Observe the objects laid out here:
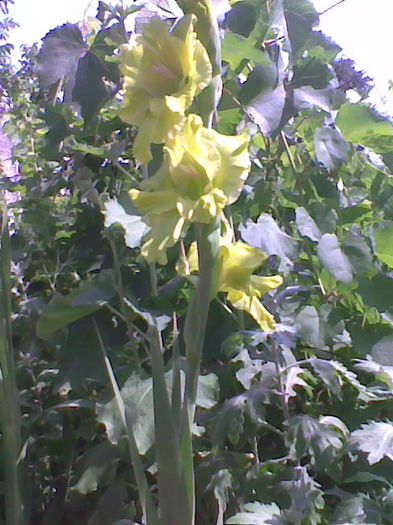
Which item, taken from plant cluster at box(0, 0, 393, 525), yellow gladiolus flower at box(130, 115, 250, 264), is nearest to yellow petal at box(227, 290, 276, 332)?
plant cluster at box(0, 0, 393, 525)

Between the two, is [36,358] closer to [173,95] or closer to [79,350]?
[79,350]

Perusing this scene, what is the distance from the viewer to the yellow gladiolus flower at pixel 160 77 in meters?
0.67

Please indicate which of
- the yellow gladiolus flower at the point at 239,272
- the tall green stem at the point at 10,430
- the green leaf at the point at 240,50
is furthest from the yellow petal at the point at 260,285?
the tall green stem at the point at 10,430

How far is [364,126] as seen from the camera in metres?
1.05

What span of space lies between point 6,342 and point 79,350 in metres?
0.13

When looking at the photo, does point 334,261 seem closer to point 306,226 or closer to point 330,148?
point 306,226

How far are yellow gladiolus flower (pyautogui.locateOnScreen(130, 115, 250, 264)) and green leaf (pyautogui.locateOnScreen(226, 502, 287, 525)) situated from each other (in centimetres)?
31

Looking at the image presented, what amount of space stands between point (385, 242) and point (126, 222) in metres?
0.36

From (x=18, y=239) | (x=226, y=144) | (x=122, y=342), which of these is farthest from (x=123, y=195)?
(x=18, y=239)

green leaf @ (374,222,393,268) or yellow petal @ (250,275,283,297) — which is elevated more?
yellow petal @ (250,275,283,297)

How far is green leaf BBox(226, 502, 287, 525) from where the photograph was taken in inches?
29.7

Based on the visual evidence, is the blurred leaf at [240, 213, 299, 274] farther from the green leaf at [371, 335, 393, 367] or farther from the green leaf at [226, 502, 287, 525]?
the green leaf at [226, 502, 287, 525]

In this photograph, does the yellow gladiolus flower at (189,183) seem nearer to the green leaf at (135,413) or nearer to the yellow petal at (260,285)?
the yellow petal at (260,285)

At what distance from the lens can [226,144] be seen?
683 mm
